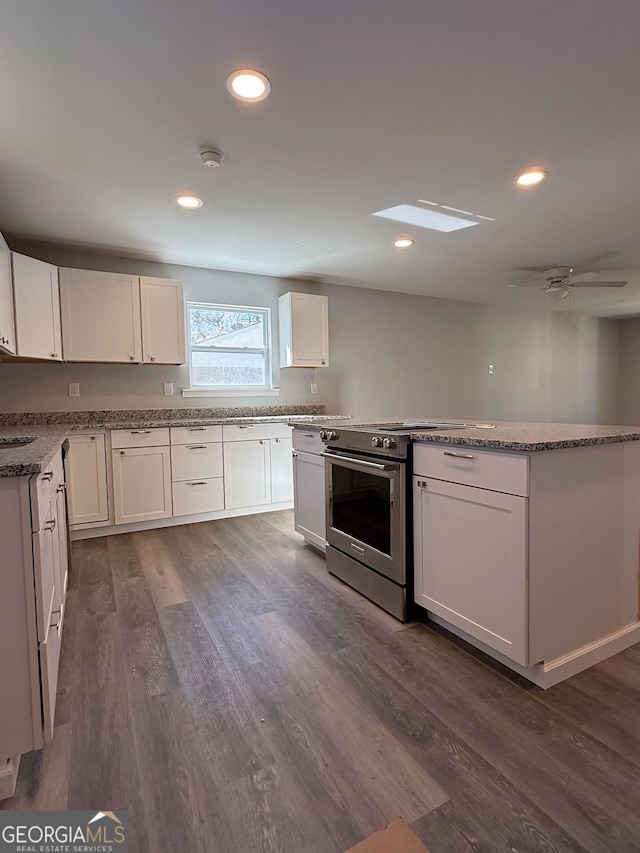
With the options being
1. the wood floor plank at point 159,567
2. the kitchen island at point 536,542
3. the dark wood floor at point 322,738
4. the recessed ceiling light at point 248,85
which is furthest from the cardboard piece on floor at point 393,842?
the recessed ceiling light at point 248,85

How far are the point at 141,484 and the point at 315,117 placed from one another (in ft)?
9.59

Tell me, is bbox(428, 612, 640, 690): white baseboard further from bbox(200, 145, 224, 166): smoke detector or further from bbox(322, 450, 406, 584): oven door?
bbox(200, 145, 224, 166): smoke detector

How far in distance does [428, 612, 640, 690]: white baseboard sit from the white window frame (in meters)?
3.21

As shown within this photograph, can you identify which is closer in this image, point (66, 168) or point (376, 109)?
point (376, 109)

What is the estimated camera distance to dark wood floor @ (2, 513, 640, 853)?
1.11 meters

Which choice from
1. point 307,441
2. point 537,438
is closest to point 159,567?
point 307,441

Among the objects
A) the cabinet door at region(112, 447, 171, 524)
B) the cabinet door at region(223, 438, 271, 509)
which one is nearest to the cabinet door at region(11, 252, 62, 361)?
the cabinet door at region(112, 447, 171, 524)

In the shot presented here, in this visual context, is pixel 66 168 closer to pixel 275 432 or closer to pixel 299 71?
pixel 299 71

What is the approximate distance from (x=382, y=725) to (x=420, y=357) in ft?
16.2

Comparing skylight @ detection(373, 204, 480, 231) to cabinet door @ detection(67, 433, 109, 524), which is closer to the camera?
skylight @ detection(373, 204, 480, 231)

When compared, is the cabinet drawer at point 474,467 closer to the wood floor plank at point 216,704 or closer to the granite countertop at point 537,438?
the granite countertop at point 537,438

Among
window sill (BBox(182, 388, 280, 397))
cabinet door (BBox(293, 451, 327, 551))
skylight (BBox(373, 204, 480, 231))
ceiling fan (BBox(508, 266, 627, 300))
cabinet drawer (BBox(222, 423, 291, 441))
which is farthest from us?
ceiling fan (BBox(508, 266, 627, 300))

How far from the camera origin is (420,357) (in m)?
5.86

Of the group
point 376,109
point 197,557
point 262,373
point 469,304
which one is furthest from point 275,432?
point 469,304
